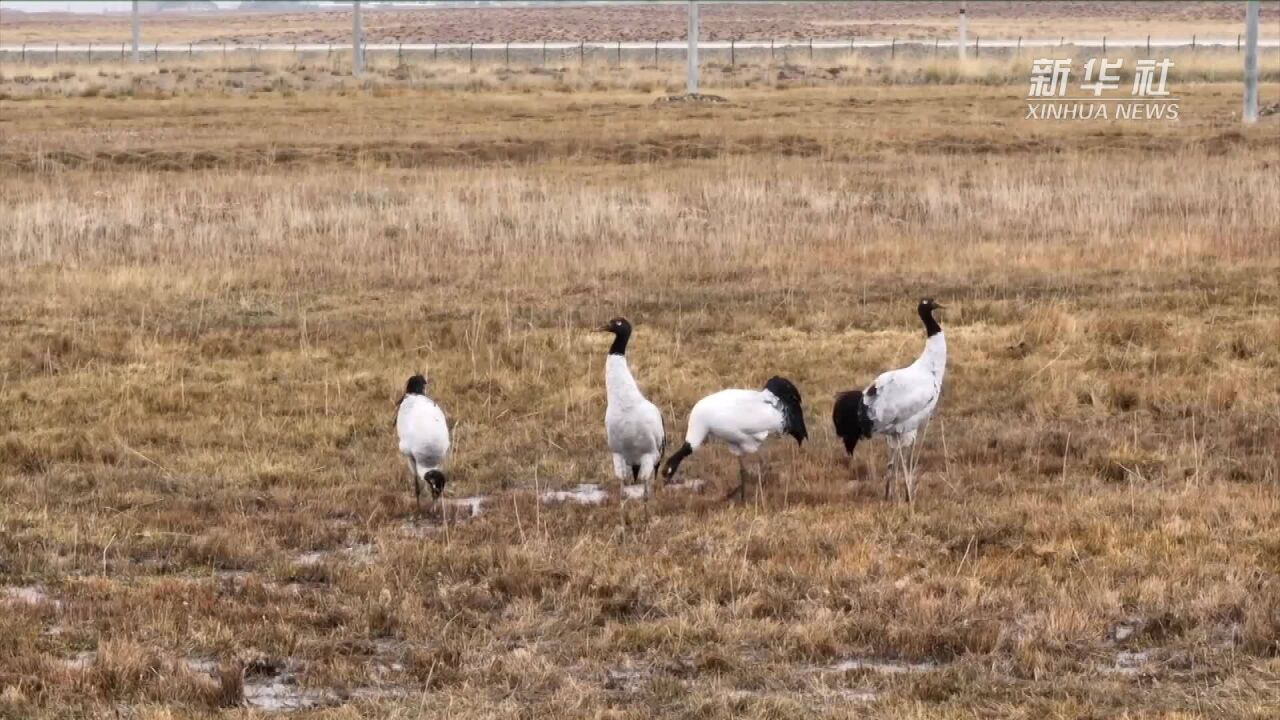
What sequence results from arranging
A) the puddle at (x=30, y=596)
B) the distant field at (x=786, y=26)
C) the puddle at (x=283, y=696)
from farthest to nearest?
the distant field at (x=786, y=26) → the puddle at (x=30, y=596) → the puddle at (x=283, y=696)

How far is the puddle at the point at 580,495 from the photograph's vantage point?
459 inches

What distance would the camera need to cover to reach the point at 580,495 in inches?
470

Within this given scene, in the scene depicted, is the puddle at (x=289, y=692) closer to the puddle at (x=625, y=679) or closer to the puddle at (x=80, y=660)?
the puddle at (x=80, y=660)

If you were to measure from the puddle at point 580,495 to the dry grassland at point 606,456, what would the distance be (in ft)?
0.50

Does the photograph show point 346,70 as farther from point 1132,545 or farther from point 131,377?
point 1132,545

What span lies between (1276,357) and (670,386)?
5.84 meters

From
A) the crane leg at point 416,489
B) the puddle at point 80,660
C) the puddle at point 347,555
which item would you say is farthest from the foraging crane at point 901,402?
the puddle at point 80,660

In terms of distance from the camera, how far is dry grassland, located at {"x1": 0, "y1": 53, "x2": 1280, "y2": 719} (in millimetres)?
8156

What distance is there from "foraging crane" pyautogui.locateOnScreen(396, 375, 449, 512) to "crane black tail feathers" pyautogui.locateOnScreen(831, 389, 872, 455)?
8.98ft

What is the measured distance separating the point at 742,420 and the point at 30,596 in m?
4.65

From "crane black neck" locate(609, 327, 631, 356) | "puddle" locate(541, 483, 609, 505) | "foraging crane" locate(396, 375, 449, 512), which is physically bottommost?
"puddle" locate(541, 483, 609, 505)

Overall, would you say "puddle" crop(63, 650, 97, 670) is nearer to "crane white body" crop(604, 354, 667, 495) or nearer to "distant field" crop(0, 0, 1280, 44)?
"crane white body" crop(604, 354, 667, 495)

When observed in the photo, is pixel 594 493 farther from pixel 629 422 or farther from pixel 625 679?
pixel 625 679

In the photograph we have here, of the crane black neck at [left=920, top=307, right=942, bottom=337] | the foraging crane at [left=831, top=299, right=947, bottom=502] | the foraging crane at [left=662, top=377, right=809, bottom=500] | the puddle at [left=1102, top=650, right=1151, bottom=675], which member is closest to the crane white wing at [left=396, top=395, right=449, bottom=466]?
the foraging crane at [left=662, top=377, right=809, bottom=500]
